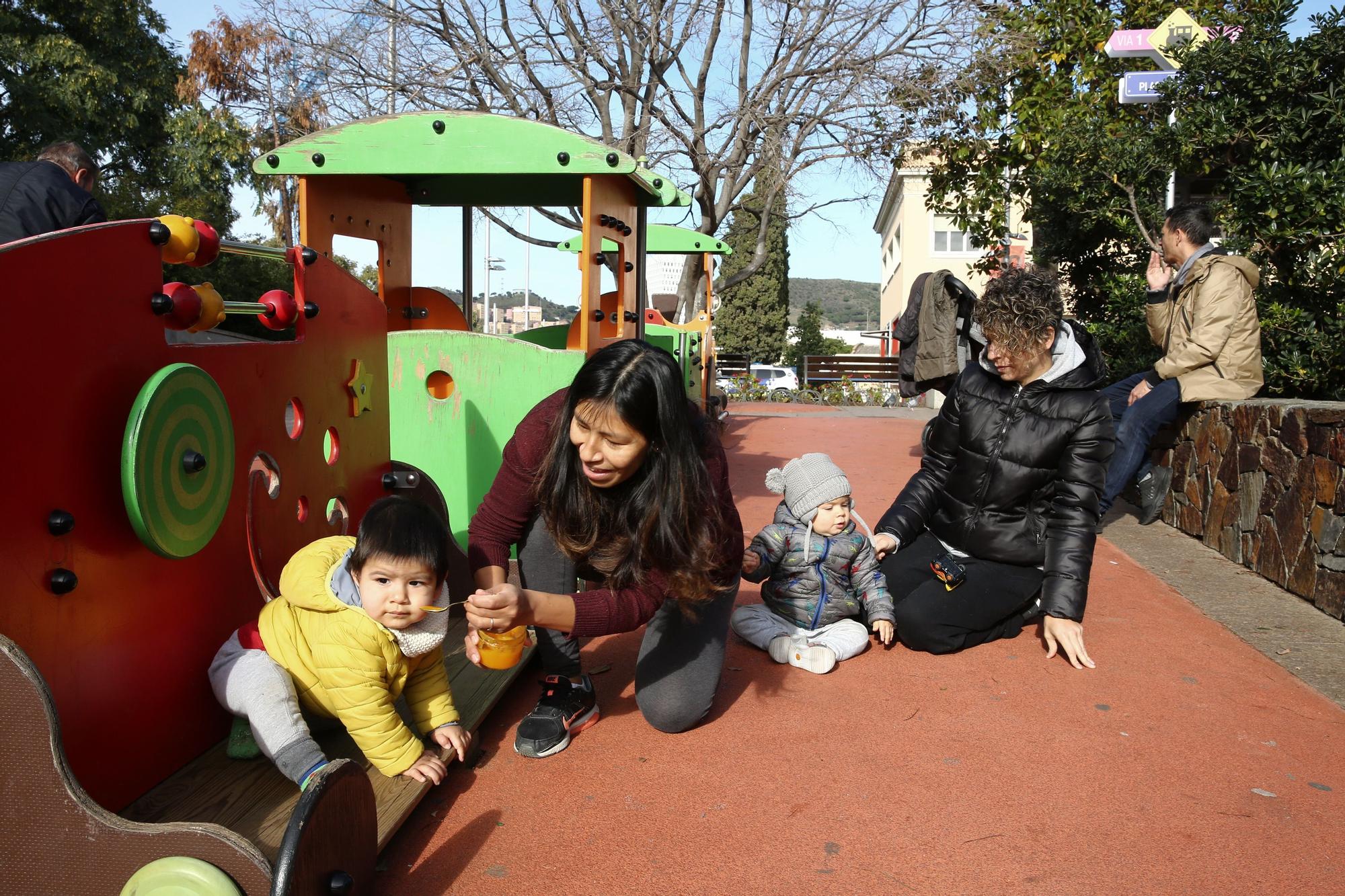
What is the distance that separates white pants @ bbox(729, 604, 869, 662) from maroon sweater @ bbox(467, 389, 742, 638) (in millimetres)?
988

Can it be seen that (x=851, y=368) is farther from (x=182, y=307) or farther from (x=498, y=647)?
(x=182, y=307)

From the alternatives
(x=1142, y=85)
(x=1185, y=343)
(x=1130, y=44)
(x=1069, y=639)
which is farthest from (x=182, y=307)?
(x=1130, y=44)

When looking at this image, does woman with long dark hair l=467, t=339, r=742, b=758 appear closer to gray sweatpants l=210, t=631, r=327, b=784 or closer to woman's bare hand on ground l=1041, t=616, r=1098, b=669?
gray sweatpants l=210, t=631, r=327, b=784

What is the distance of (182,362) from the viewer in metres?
2.54

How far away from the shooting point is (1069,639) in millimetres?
3859

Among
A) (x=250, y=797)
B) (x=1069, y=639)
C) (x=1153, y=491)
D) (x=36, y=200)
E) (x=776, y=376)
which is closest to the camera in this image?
(x=250, y=797)

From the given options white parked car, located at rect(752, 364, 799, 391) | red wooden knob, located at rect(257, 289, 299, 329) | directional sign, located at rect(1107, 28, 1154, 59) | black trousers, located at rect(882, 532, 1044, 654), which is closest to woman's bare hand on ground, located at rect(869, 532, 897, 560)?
black trousers, located at rect(882, 532, 1044, 654)

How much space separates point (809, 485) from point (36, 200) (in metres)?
3.57

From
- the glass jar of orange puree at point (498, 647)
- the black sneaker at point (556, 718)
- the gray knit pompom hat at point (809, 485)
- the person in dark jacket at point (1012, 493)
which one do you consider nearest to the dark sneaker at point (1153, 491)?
the person in dark jacket at point (1012, 493)

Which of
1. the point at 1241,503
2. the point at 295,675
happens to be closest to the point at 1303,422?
the point at 1241,503

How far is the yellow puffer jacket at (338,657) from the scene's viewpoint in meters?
2.56

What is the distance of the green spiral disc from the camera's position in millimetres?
2252

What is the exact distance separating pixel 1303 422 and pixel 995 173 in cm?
578

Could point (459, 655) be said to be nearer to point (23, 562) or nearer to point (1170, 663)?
point (23, 562)
